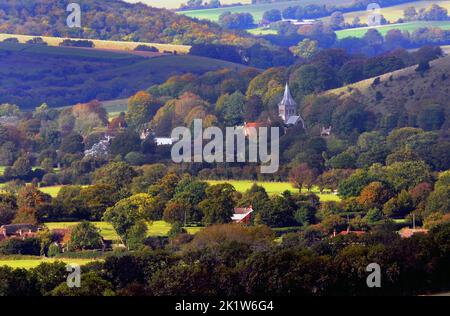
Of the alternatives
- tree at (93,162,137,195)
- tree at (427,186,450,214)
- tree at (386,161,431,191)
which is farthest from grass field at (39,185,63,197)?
tree at (427,186,450,214)

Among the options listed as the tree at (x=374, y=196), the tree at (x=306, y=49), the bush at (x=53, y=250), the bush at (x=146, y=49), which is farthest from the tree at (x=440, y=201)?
the tree at (x=306, y=49)

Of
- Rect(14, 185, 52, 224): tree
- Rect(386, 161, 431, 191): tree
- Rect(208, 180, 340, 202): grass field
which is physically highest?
Rect(14, 185, 52, 224): tree

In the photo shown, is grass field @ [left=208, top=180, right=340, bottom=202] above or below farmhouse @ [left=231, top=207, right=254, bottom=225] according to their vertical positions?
below

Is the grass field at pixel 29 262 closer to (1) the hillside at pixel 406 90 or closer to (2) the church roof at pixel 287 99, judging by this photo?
(1) the hillside at pixel 406 90

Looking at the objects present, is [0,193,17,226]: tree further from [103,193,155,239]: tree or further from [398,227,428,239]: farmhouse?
[398,227,428,239]: farmhouse
